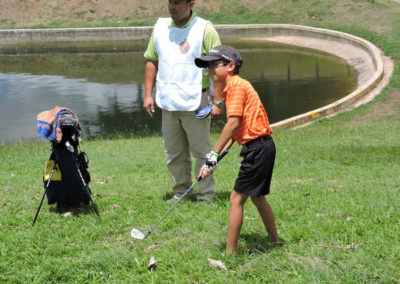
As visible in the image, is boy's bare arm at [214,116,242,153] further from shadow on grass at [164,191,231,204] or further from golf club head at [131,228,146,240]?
shadow on grass at [164,191,231,204]

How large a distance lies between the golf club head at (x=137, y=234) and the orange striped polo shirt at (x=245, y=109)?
4.16 feet

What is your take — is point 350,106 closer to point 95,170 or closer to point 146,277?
point 95,170

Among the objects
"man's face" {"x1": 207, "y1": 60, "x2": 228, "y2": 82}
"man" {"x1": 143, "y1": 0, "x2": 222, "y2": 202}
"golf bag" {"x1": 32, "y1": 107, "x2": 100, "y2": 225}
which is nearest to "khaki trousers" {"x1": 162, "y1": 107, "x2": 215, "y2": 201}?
"man" {"x1": 143, "y1": 0, "x2": 222, "y2": 202}

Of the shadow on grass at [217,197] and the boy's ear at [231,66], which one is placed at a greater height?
the boy's ear at [231,66]

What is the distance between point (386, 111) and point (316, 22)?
19.7 meters

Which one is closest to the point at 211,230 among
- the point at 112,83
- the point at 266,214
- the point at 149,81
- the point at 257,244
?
the point at 257,244

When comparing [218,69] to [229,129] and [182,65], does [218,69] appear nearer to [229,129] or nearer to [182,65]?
[229,129]

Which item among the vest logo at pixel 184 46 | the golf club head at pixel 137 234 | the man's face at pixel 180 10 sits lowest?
the golf club head at pixel 137 234

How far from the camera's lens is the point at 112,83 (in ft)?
76.0

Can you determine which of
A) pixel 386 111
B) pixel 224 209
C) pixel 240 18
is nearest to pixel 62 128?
pixel 224 209

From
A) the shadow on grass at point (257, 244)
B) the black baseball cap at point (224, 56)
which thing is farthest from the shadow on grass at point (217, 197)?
the black baseball cap at point (224, 56)

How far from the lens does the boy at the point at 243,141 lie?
386 cm

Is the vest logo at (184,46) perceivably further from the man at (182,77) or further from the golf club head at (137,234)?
the golf club head at (137,234)

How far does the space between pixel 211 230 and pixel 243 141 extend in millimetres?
1081
